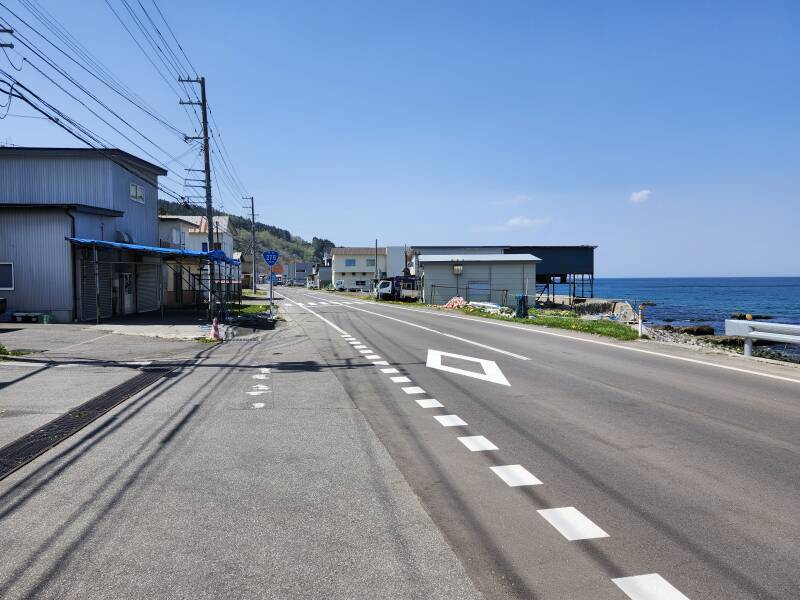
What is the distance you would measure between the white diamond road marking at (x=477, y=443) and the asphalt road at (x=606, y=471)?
0.02m

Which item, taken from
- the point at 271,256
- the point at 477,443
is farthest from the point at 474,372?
the point at 271,256

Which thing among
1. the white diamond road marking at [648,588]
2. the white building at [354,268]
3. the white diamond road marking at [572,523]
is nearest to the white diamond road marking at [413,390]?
the white diamond road marking at [572,523]

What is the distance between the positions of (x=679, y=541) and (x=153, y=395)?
25.6ft

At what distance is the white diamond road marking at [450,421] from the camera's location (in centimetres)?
686

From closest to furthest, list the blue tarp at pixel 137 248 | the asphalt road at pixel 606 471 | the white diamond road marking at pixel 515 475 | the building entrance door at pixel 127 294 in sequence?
the asphalt road at pixel 606 471, the white diamond road marking at pixel 515 475, the blue tarp at pixel 137 248, the building entrance door at pixel 127 294

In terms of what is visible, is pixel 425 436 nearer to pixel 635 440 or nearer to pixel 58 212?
pixel 635 440

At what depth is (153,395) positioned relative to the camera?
29.2ft

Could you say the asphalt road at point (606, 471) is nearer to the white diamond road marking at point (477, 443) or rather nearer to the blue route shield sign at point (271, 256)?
the white diamond road marking at point (477, 443)

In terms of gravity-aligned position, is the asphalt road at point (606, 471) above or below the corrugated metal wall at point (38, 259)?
below

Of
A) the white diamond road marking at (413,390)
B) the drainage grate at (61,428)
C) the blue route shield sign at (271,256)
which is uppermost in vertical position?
the blue route shield sign at (271,256)

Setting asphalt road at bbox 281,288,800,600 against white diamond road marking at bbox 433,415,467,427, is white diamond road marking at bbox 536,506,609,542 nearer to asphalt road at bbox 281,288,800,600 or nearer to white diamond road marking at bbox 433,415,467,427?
asphalt road at bbox 281,288,800,600

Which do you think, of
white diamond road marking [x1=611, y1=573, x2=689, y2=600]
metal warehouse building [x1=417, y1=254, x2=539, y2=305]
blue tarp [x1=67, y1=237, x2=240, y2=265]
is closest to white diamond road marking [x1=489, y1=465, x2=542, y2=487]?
white diamond road marking [x1=611, y1=573, x2=689, y2=600]

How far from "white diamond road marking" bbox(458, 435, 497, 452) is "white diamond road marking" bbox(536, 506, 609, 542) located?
161cm

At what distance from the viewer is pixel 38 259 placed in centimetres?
2167
